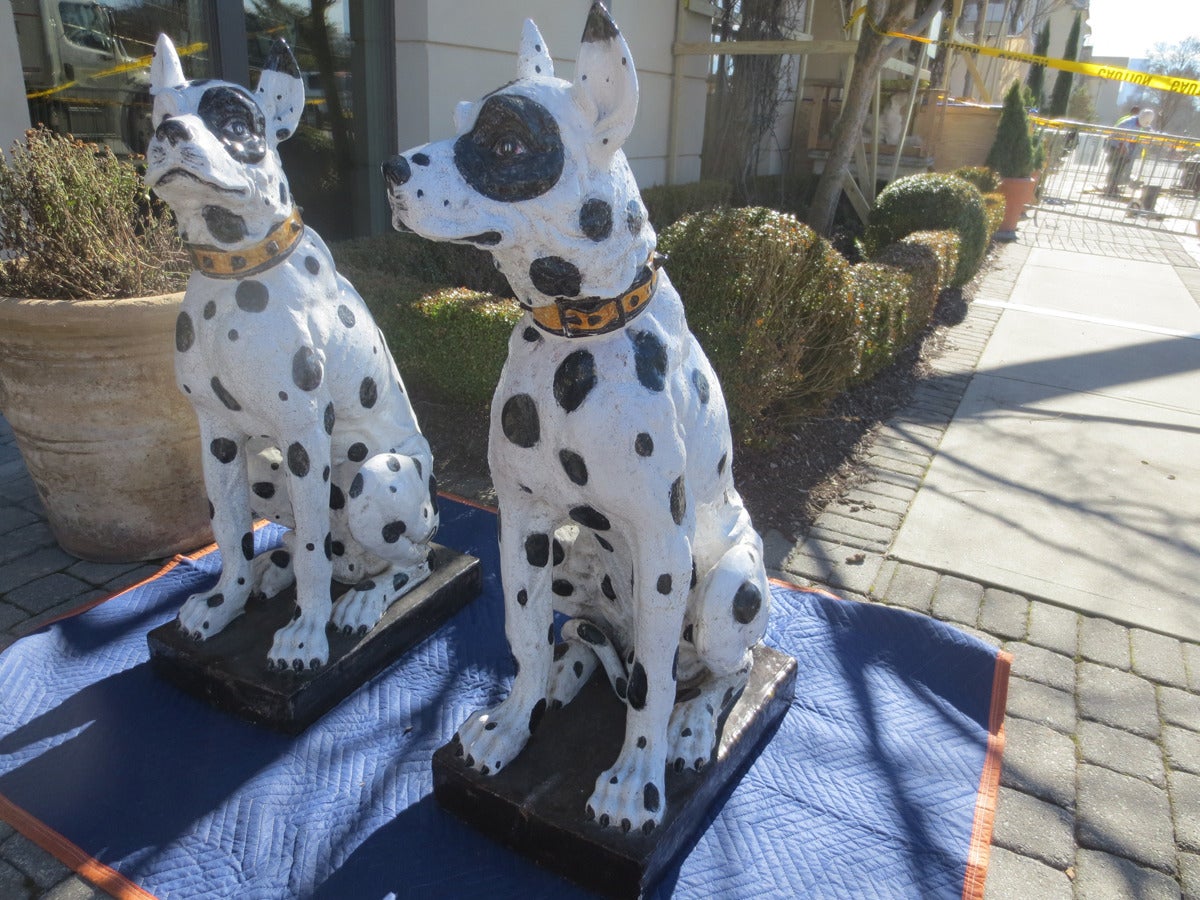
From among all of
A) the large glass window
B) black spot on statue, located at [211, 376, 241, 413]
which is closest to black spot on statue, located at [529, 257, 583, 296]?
black spot on statue, located at [211, 376, 241, 413]

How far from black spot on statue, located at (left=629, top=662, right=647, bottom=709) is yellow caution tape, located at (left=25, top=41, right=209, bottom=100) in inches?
216

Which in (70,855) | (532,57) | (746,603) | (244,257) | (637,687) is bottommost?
(70,855)

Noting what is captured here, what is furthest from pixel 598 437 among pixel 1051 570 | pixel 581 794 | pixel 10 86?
pixel 10 86

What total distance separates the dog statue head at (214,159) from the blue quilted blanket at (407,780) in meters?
1.69

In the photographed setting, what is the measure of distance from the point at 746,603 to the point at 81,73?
599 cm

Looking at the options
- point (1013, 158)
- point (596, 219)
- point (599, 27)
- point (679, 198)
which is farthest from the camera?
point (1013, 158)

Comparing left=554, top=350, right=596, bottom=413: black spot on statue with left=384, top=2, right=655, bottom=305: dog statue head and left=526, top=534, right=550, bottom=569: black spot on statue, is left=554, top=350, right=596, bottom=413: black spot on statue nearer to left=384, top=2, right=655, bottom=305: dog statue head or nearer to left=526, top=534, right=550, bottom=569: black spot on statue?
left=384, top=2, right=655, bottom=305: dog statue head

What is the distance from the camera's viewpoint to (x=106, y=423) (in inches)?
145

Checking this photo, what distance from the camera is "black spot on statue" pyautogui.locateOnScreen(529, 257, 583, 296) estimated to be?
1.83m

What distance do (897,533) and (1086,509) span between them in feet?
4.46

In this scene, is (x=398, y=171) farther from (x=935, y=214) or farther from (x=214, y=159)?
(x=935, y=214)

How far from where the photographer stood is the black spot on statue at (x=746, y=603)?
91.0 inches

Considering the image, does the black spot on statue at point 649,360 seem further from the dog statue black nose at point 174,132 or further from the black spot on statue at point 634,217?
the dog statue black nose at point 174,132

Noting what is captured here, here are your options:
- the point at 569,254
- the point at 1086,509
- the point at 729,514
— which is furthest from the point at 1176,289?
the point at 569,254
